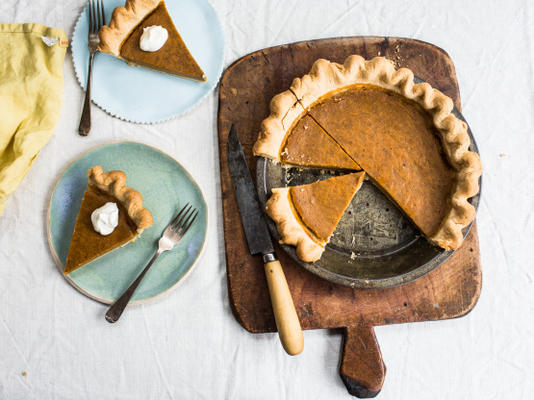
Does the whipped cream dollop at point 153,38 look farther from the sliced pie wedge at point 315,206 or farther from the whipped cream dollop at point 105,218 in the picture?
the sliced pie wedge at point 315,206

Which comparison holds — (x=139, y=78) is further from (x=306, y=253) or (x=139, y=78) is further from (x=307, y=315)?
(x=307, y=315)

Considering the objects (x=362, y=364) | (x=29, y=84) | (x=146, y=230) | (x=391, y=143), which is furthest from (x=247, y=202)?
(x=29, y=84)

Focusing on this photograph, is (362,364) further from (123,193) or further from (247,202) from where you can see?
(123,193)

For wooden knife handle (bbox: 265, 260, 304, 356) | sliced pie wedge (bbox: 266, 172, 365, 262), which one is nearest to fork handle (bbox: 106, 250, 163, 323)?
wooden knife handle (bbox: 265, 260, 304, 356)

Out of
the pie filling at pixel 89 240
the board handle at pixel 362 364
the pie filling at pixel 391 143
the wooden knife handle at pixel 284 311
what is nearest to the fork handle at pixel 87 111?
the pie filling at pixel 89 240

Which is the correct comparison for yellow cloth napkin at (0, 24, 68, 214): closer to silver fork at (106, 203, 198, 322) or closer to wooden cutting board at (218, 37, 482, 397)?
silver fork at (106, 203, 198, 322)
